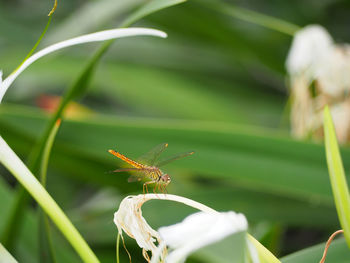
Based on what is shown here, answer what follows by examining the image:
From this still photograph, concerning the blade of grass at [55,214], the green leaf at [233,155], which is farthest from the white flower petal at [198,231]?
the green leaf at [233,155]

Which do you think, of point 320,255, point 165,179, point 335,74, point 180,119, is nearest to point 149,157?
point 165,179

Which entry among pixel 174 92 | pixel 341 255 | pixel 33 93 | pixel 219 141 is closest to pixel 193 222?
pixel 341 255

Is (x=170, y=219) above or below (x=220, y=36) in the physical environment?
below

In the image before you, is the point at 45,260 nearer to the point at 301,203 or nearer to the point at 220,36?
the point at 301,203

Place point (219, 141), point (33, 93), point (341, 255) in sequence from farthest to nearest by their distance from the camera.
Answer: point (33, 93) < point (219, 141) < point (341, 255)

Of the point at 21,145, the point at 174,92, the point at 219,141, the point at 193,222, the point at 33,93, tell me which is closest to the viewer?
the point at 193,222

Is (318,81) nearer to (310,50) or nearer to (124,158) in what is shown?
(310,50)
